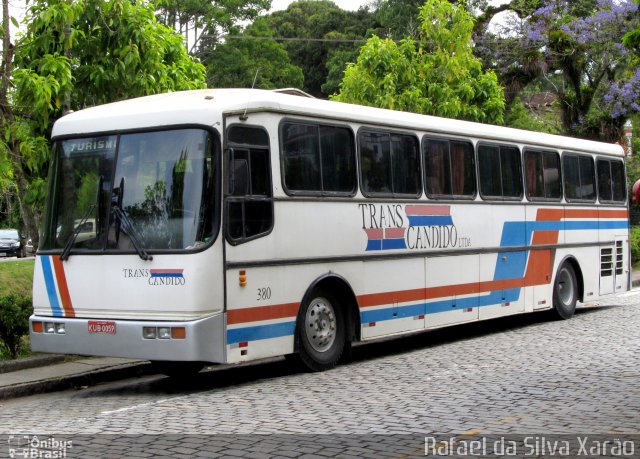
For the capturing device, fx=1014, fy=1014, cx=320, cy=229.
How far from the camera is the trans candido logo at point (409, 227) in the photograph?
13.1 m

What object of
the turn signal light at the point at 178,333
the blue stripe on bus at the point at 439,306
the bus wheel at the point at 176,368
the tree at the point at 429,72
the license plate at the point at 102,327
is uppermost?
the tree at the point at 429,72

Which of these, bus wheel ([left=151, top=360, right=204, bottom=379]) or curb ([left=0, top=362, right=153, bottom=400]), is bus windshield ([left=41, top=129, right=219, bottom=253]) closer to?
curb ([left=0, top=362, right=153, bottom=400])

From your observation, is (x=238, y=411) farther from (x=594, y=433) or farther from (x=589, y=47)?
(x=589, y=47)

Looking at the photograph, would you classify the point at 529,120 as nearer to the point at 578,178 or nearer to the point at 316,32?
the point at 578,178

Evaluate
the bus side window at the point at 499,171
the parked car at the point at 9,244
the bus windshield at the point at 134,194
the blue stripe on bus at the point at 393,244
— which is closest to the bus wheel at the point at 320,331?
the blue stripe on bus at the point at 393,244

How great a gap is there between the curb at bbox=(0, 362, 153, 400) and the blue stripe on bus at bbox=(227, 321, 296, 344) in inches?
87.0

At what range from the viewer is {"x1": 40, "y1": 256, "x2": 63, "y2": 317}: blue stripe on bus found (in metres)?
11.2

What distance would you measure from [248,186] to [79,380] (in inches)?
125

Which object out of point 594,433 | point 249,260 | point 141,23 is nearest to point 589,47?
point 141,23

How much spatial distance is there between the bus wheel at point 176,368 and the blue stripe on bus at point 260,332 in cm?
107

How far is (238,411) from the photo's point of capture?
368 inches

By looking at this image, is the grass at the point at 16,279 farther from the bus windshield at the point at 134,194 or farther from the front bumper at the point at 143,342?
the front bumper at the point at 143,342

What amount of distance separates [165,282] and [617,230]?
487 inches

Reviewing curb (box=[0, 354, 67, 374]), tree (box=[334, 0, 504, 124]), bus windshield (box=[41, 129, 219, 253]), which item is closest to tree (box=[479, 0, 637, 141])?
tree (box=[334, 0, 504, 124])
